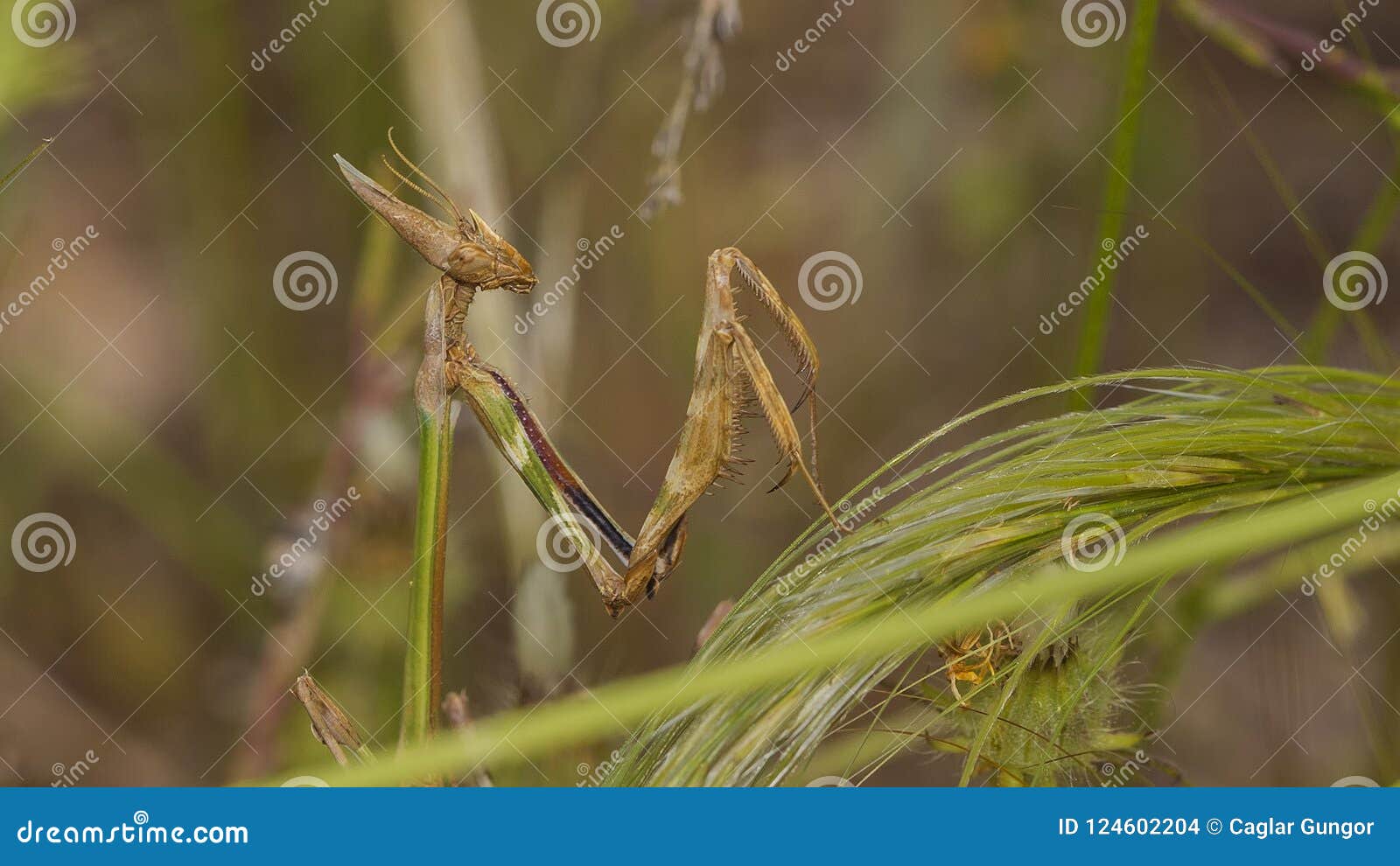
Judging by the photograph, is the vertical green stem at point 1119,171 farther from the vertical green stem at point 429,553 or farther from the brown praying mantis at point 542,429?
the vertical green stem at point 429,553

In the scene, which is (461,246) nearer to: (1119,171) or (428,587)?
(428,587)

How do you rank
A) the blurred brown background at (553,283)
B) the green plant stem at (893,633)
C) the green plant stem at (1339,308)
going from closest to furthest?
the green plant stem at (893,633)
the green plant stem at (1339,308)
the blurred brown background at (553,283)

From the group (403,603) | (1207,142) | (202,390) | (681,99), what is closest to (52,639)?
(202,390)

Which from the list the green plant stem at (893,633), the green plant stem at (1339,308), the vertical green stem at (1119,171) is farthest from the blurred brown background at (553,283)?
the green plant stem at (893,633)

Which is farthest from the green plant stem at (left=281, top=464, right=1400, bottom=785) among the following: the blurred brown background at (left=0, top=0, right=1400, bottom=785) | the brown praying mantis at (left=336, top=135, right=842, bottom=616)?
the blurred brown background at (left=0, top=0, right=1400, bottom=785)

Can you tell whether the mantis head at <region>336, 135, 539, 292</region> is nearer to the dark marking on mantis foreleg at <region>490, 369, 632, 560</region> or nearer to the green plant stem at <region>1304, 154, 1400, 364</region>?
the dark marking on mantis foreleg at <region>490, 369, 632, 560</region>

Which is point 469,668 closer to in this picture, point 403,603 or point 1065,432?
point 403,603
